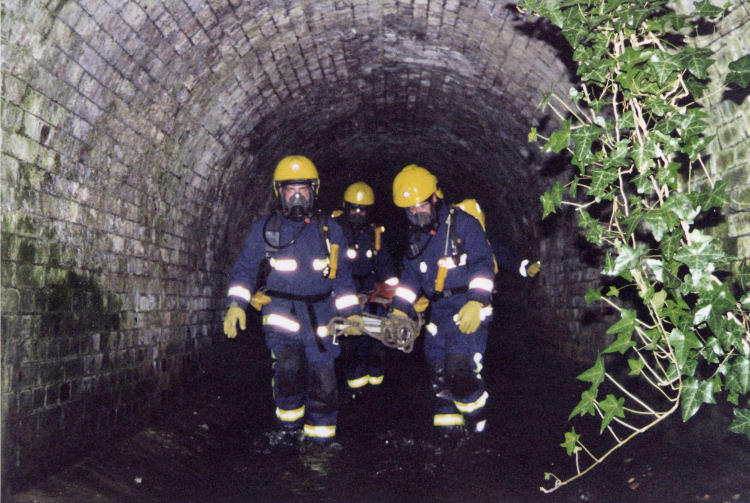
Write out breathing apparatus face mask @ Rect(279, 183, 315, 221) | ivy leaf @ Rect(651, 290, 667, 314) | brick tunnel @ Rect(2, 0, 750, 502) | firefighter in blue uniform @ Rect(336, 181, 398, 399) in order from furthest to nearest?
firefighter in blue uniform @ Rect(336, 181, 398, 399), breathing apparatus face mask @ Rect(279, 183, 315, 221), brick tunnel @ Rect(2, 0, 750, 502), ivy leaf @ Rect(651, 290, 667, 314)

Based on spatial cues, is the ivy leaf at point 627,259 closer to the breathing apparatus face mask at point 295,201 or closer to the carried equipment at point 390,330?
the carried equipment at point 390,330

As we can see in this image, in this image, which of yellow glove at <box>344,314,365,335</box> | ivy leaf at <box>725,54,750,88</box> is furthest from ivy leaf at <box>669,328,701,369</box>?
yellow glove at <box>344,314,365,335</box>

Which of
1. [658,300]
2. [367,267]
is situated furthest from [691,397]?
[367,267]

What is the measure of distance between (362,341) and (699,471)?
13.9 feet

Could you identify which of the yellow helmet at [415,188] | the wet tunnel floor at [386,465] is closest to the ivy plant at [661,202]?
the wet tunnel floor at [386,465]

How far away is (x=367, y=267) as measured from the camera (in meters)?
8.45

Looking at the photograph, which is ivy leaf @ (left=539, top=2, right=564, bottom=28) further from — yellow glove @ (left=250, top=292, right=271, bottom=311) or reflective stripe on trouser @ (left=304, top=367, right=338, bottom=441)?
reflective stripe on trouser @ (left=304, top=367, right=338, bottom=441)

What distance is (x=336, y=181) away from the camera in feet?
42.2

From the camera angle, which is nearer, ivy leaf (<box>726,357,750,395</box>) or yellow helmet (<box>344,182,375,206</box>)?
ivy leaf (<box>726,357,750,395</box>)

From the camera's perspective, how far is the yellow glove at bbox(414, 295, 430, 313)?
6184mm

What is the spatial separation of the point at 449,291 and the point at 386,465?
151cm

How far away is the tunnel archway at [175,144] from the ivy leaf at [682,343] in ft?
10.9

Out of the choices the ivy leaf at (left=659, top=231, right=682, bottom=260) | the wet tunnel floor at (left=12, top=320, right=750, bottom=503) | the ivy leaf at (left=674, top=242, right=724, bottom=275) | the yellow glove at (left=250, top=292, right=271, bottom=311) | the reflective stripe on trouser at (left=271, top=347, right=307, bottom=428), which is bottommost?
the wet tunnel floor at (left=12, top=320, right=750, bottom=503)

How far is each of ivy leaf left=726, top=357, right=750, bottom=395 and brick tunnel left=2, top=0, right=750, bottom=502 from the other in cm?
343
